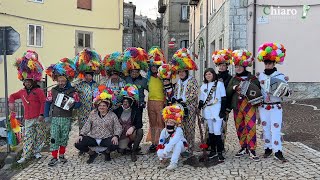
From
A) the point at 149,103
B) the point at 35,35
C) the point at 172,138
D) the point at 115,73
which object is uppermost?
the point at 35,35

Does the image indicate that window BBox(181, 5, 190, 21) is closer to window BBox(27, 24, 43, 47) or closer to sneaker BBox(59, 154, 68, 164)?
window BBox(27, 24, 43, 47)

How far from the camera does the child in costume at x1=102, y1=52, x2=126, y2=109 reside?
6754mm

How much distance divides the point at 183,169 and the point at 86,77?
7.86 feet

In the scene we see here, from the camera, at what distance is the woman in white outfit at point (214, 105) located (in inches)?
243

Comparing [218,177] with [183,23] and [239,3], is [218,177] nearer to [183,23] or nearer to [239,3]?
[239,3]

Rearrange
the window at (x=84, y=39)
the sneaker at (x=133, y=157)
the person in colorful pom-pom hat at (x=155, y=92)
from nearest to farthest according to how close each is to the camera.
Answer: the sneaker at (x=133, y=157) → the person in colorful pom-pom hat at (x=155, y=92) → the window at (x=84, y=39)

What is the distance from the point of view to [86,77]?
6.80 meters

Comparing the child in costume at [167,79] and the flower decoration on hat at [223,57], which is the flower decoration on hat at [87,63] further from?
the flower decoration on hat at [223,57]

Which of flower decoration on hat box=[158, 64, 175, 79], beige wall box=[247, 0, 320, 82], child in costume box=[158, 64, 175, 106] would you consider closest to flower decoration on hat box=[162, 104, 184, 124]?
child in costume box=[158, 64, 175, 106]

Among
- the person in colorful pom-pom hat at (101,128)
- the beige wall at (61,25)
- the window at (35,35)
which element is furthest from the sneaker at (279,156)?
the window at (35,35)

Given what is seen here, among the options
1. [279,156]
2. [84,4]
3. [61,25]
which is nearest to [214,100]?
[279,156]

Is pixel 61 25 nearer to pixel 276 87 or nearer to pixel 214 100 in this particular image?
pixel 214 100

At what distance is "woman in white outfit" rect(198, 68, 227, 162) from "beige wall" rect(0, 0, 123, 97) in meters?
→ 13.9

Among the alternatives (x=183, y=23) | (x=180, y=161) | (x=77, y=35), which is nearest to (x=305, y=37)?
(x=180, y=161)
